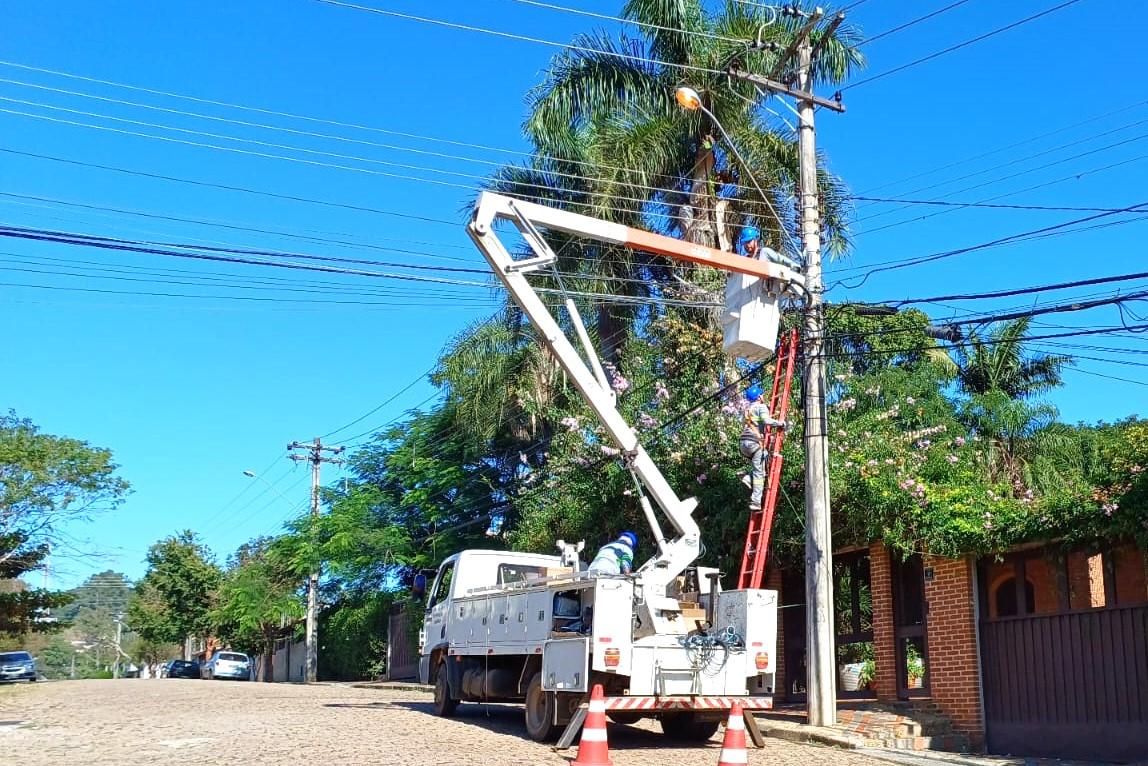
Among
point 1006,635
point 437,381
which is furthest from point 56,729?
point 437,381

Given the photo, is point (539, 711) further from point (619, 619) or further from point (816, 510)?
point (816, 510)

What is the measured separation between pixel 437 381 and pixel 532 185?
9778 mm

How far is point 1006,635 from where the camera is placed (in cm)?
1396

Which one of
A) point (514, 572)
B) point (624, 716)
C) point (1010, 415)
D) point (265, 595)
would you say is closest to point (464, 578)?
point (514, 572)

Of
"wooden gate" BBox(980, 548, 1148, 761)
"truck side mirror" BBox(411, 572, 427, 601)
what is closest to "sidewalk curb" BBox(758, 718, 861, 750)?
"wooden gate" BBox(980, 548, 1148, 761)

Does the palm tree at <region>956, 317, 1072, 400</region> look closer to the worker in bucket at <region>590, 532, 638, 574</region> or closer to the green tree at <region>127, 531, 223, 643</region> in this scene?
the worker in bucket at <region>590, 532, 638, 574</region>

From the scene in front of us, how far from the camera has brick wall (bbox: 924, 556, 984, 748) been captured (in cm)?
1414

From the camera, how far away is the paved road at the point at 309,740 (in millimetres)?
10672

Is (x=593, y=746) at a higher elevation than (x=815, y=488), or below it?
below

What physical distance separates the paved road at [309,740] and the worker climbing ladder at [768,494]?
2.01 metres

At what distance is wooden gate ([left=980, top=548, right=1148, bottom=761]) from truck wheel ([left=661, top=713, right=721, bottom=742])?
11.8 feet

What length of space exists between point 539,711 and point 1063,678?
20.5 ft

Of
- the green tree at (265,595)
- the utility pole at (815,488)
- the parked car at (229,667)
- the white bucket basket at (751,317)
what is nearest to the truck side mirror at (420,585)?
the utility pole at (815,488)

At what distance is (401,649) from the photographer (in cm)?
3372
